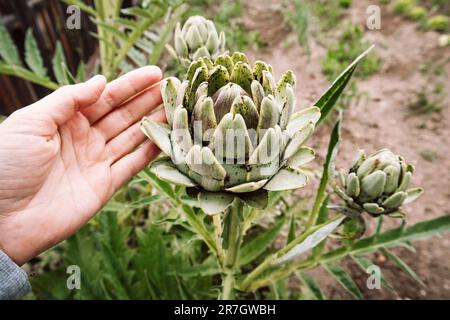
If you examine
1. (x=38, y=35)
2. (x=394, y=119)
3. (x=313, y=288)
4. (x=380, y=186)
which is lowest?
(x=394, y=119)

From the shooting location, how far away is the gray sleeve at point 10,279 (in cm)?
84

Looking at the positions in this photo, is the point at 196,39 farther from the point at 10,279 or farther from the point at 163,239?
the point at 10,279

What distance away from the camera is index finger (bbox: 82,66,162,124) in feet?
3.02

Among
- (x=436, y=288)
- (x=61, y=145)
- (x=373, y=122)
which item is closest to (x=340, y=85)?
(x=61, y=145)

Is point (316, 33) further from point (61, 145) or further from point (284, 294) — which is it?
point (61, 145)

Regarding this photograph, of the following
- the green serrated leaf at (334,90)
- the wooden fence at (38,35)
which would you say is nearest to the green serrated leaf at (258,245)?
the green serrated leaf at (334,90)

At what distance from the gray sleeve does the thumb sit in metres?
0.30

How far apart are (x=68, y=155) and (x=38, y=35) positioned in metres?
1.22

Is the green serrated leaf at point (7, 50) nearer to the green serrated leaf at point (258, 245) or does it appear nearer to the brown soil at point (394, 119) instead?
the green serrated leaf at point (258, 245)

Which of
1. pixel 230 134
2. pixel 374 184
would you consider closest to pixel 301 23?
pixel 374 184

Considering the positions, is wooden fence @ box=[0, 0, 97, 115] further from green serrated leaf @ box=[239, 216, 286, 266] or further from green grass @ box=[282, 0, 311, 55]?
green serrated leaf @ box=[239, 216, 286, 266]

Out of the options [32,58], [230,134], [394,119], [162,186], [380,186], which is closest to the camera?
[230,134]

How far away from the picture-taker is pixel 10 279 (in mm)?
850

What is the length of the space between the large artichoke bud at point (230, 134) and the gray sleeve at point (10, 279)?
40cm
